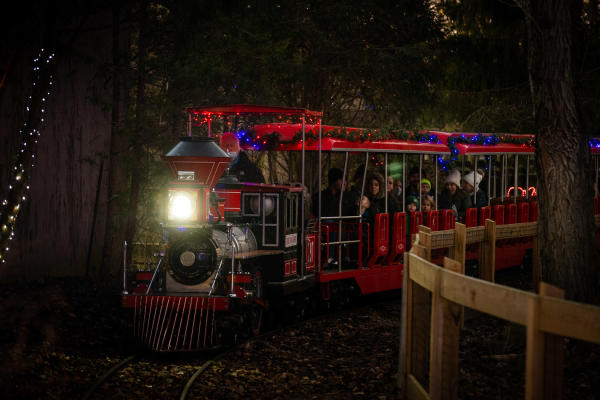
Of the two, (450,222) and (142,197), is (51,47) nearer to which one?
(142,197)

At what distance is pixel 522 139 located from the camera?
59.3 ft

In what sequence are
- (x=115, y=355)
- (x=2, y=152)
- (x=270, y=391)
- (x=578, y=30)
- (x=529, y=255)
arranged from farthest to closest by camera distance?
(x=529, y=255)
(x=2, y=152)
(x=115, y=355)
(x=578, y=30)
(x=270, y=391)

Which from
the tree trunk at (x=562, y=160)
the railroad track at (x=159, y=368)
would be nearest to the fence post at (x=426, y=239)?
the tree trunk at (x=562, y=160)

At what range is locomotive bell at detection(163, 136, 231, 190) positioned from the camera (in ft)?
30.8

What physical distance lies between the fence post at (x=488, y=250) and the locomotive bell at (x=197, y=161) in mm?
3283

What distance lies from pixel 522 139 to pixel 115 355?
39.9 feet

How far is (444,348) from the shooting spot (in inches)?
202

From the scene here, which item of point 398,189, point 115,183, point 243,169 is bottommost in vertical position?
point 398,189

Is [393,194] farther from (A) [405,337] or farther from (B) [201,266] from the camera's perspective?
(A) [405,337]

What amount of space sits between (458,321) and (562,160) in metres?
3.34

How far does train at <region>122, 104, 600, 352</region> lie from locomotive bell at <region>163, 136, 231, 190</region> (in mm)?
12

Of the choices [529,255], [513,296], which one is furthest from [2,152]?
[529,255]

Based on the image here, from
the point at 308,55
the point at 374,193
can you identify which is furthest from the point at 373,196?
the point at 308,55

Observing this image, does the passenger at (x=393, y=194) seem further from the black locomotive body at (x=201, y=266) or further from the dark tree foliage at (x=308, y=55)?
the black locomotive body at (x=201, y=266)
